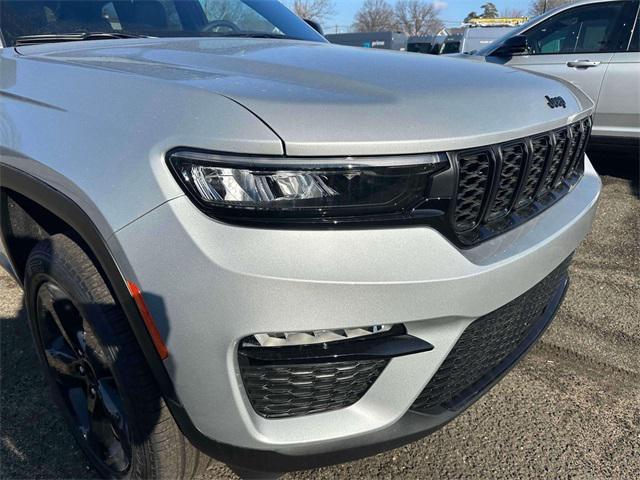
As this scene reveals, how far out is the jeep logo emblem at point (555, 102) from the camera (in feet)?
5.90

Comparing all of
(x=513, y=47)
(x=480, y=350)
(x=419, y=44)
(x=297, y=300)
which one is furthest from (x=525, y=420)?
(x=419, y=44)

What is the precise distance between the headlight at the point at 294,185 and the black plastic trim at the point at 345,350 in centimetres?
32

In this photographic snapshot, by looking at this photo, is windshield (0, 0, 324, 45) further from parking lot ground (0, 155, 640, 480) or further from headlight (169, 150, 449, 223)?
parking lot ground (0, 155, 640, 480)

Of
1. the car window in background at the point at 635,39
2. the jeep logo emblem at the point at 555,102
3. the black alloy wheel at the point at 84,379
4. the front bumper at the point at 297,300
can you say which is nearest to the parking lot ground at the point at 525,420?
the black alloy wheel at the point at 84,379

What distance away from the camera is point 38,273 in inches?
68.9

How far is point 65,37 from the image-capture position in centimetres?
223

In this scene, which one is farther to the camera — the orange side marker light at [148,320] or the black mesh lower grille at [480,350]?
the black mesh lower grille at [480,350]

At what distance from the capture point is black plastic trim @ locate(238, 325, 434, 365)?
131cm

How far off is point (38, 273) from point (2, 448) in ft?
2.80

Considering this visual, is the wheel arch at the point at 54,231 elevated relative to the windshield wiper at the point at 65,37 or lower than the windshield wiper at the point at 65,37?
lower

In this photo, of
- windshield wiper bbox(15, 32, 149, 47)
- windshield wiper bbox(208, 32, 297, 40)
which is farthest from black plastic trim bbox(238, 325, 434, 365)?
windshield wiper bbox(208, 32, 297, 40)

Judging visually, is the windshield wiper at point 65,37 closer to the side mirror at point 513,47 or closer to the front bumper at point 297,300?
the front bumper at point 297,300

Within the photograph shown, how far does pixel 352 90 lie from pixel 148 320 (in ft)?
2.67

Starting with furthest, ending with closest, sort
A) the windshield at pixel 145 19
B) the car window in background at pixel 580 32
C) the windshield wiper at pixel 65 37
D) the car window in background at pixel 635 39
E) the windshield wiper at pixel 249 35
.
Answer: the car window in background at pixel 580 32 < the car window in background at pixel 635 39 < the windshield wiper at pixel 249 35 < the windshield at pixel 145 19 < the windshield wiper at pixel 65 37
